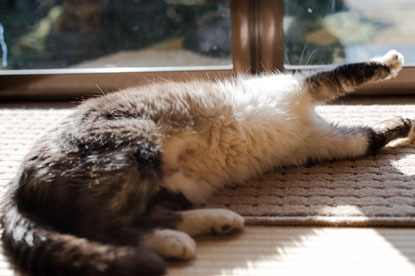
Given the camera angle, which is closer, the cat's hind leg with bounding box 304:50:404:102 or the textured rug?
the textured rug

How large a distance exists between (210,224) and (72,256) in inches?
13.8

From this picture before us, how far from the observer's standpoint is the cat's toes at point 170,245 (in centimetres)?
95

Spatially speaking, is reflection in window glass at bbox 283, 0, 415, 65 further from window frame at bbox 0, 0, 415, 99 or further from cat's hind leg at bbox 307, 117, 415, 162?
cat's hind leg at bbox 307, 117, 415, 162

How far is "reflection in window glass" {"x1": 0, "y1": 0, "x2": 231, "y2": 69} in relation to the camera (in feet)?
7.04

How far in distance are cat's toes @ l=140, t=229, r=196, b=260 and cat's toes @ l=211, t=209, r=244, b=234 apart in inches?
3.9

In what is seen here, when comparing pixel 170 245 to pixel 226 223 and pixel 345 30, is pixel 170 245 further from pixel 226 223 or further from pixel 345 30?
pixel 345 30

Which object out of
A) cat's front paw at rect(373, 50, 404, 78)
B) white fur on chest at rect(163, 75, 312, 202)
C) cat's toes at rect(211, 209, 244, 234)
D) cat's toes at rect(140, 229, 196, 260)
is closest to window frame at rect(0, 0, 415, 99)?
white fur on chest at rect(163, 75, 312, 202)

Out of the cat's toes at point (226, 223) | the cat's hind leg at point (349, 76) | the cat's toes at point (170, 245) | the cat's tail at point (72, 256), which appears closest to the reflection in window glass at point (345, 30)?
the cat's hind leg at point (349, 76)

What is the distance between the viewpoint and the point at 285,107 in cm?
144

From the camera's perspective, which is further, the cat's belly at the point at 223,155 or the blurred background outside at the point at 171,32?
the blurred background outside at the point at 171,32

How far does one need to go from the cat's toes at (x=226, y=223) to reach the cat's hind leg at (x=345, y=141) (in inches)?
19.6

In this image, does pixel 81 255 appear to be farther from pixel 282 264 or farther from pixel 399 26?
pixel 399 26

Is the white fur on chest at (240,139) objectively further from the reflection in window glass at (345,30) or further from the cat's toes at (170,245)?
the reflection in window glass at (345,30)

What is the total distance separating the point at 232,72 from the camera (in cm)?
204
